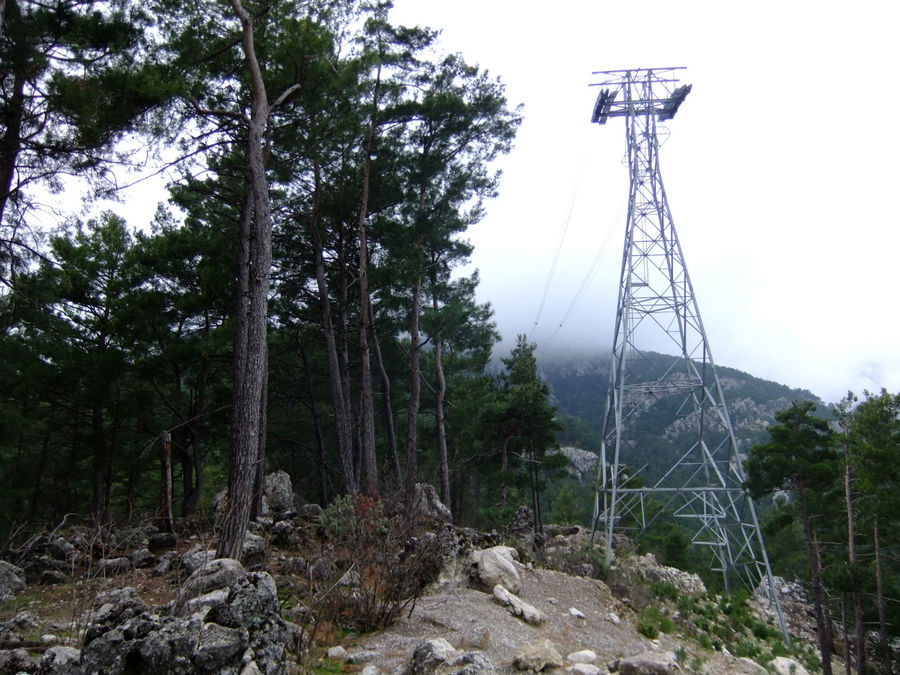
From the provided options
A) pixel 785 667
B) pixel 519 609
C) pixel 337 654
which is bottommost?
pixel 785 667

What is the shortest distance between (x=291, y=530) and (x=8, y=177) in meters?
6.85

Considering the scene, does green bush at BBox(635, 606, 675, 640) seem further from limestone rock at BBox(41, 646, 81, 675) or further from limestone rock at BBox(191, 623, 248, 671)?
limestone rock at BBox(41, 646, 81, 675)

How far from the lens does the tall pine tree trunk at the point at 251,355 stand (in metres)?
6.52

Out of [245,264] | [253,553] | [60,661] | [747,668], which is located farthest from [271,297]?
[747,668]

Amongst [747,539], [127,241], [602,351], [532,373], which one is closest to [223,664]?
[747,539]

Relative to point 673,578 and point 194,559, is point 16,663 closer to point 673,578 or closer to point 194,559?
point 194,559

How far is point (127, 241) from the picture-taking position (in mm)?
15188

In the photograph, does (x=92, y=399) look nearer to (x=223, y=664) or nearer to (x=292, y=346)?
(x=292, y=346)

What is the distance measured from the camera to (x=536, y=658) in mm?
4910

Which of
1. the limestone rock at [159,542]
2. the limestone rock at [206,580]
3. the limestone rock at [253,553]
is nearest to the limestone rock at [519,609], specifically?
the limestone rock at [253,553]

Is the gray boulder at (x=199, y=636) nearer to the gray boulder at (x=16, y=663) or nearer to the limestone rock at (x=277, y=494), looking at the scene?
the gray boulder at (x=16, y=663)

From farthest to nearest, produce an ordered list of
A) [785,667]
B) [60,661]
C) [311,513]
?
1. [311,513]
2. [785,667]
3. [60,661]

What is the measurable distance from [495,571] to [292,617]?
3499 mm

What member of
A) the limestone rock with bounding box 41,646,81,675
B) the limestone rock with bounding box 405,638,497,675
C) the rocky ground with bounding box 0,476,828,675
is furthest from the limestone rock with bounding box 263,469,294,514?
the limestone rock with bounding box 41,646,81,675
